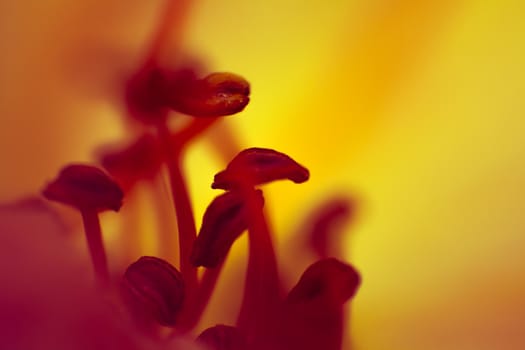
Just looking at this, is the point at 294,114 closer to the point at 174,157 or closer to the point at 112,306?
the point at 174,157

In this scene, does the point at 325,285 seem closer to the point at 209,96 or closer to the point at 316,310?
the point at 316,310

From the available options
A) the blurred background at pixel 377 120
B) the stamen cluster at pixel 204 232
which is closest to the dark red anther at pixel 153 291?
the stamen cluster at pixel 204 232

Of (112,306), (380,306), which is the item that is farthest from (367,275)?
(112,306)

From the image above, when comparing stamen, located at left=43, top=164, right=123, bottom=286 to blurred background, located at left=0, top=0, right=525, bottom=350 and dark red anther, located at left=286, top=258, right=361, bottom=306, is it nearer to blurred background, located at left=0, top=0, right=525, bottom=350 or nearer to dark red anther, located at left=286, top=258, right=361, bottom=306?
blurred background, located at left=0, top=0, right=525, bottom=350

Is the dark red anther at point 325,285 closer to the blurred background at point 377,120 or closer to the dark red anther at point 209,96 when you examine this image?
the blurred background at point 377,120

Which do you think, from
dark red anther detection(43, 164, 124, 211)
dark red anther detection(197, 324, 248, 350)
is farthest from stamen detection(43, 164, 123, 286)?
dark red anther detection(197, 324, 248, 350)

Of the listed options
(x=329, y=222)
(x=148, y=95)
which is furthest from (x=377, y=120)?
(x=148, y=95)
